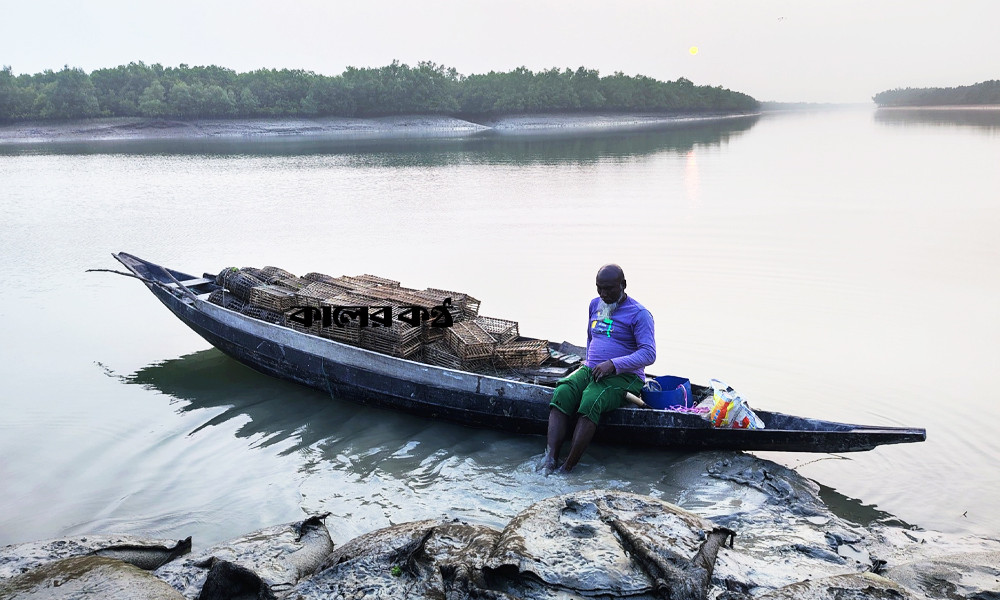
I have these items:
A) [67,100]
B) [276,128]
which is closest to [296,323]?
[276,128]

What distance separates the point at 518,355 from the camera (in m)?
7.67

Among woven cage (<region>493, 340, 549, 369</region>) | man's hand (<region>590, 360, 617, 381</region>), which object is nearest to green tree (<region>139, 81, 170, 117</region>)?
woven cage (<region>493, 340, 549, 369</region>)

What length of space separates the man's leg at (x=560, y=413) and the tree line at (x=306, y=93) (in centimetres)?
7985

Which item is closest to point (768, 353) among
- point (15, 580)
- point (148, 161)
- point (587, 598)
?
point (587, 598)

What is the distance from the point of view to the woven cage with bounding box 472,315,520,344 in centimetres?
802

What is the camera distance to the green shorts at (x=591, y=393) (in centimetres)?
637

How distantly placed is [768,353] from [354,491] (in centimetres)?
575

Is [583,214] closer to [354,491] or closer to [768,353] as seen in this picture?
[768,353]

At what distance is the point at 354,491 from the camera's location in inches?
257

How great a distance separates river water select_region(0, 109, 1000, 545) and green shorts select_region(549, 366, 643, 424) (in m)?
0.60

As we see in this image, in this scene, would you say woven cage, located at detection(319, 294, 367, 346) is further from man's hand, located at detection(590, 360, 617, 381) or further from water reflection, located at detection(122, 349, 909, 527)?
man's hand, located at detection(590, 360, 617, 381)

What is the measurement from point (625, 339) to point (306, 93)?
301 feet

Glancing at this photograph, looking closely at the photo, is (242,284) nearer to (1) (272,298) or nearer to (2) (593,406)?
(1) (272,298)

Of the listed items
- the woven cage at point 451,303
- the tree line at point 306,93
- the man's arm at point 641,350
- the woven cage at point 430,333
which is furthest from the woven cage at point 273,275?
the tree line at point 306,93
